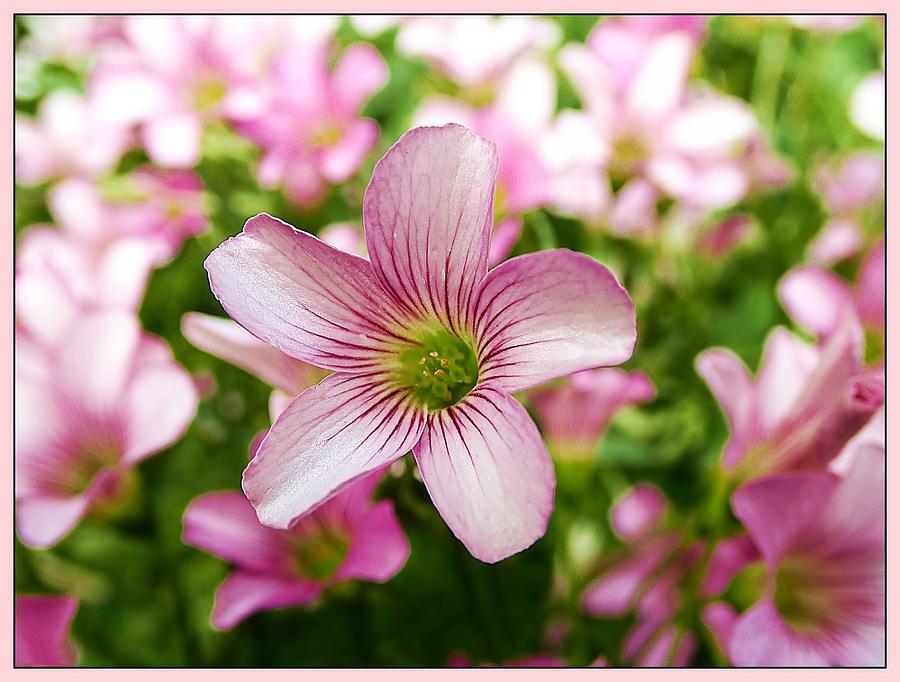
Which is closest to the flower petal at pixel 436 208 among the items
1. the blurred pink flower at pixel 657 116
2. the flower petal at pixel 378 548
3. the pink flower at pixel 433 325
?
the pink flower at pixel 433 325

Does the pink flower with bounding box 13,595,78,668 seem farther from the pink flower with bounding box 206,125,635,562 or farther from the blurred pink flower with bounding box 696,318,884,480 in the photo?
the blurred pink flower with bounding box 696,318,884,480

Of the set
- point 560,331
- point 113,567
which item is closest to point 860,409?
point 560,331

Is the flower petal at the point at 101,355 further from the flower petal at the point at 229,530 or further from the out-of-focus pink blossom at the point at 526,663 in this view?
the out-of-focus pink blossom at the point at 526,663

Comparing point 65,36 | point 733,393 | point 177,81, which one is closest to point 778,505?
point 733,393

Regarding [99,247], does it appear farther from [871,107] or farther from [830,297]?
[871,107]

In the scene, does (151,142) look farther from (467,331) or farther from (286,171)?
(467,331)

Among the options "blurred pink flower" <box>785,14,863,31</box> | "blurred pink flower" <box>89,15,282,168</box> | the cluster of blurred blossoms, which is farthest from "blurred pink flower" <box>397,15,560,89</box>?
"blurred pink flower" <box>785,14,863,31</box>
